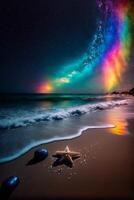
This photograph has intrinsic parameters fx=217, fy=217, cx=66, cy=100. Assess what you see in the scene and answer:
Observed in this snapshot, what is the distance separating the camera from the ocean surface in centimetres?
220

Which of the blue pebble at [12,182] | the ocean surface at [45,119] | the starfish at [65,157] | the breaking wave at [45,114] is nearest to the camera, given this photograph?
the blue pebble at [12,182]

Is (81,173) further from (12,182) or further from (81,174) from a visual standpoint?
(12,182)

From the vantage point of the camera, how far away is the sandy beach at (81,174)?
150cm

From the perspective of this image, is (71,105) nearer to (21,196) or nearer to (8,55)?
(8,55)

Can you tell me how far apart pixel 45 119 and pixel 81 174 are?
53.8 inches

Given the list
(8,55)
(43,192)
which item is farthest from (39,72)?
(43,192)

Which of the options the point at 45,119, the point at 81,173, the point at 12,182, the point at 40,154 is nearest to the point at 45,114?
the point at 45,119

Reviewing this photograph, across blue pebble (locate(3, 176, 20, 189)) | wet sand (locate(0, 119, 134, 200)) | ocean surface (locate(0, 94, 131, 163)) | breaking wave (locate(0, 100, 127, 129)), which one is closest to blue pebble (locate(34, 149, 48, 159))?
wet sand (locate(0, 119, 134, 200))

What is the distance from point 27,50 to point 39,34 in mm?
261

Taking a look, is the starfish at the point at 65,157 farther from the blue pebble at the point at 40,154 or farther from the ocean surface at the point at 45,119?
the ocean surface at the point at 45,119

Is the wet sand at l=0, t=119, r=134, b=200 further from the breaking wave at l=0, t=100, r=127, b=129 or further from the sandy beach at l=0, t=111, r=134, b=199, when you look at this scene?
the breaking wave at l=0, t=100, r=127, b=129

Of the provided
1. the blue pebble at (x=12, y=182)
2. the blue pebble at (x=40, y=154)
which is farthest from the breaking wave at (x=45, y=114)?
the blue pebble at (x=12, y=182)

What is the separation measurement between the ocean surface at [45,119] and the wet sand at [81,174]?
0.20 meters

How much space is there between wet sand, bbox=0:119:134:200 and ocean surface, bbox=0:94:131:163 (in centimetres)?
20
